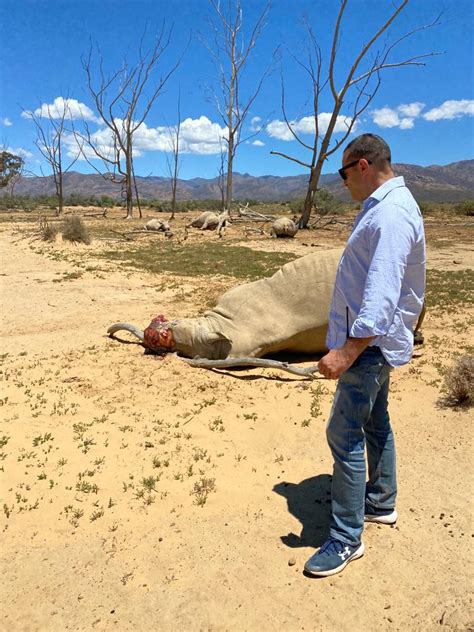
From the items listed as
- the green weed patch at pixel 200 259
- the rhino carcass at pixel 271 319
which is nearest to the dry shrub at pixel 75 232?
the green weed patch at pixel 200 259

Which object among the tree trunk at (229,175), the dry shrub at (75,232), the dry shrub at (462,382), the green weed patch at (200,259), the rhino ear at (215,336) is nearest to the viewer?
the dry shrub at (462,382)

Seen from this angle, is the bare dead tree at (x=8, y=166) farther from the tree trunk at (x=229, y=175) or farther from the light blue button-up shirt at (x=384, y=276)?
the light blue button-up shirt at (x=384, y=276)

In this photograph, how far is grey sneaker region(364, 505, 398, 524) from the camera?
8.87 feet

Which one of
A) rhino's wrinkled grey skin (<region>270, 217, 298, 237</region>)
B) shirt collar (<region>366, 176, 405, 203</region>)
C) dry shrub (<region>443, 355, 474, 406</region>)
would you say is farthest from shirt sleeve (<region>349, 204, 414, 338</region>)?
rhino's wrinkled grey skin (<region>270, 217, 298, 237</region>)

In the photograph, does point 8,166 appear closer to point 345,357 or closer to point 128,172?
point 128,172

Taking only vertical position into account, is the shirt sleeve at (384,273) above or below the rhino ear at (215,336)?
above

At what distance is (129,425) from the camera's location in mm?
3857

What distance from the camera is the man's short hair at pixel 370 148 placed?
2.16 m

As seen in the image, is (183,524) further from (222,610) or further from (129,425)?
(129,425)

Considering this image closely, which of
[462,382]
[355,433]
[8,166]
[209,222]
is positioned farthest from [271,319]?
[8,166]

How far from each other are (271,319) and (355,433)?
2.80 metres

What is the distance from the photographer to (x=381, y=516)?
2717 millimetres

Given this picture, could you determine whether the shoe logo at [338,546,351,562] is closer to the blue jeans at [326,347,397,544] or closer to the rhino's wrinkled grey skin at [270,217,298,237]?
the blue jeans at [326,347,397,544]

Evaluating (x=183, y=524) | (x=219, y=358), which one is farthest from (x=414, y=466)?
(x=219, y=358)
